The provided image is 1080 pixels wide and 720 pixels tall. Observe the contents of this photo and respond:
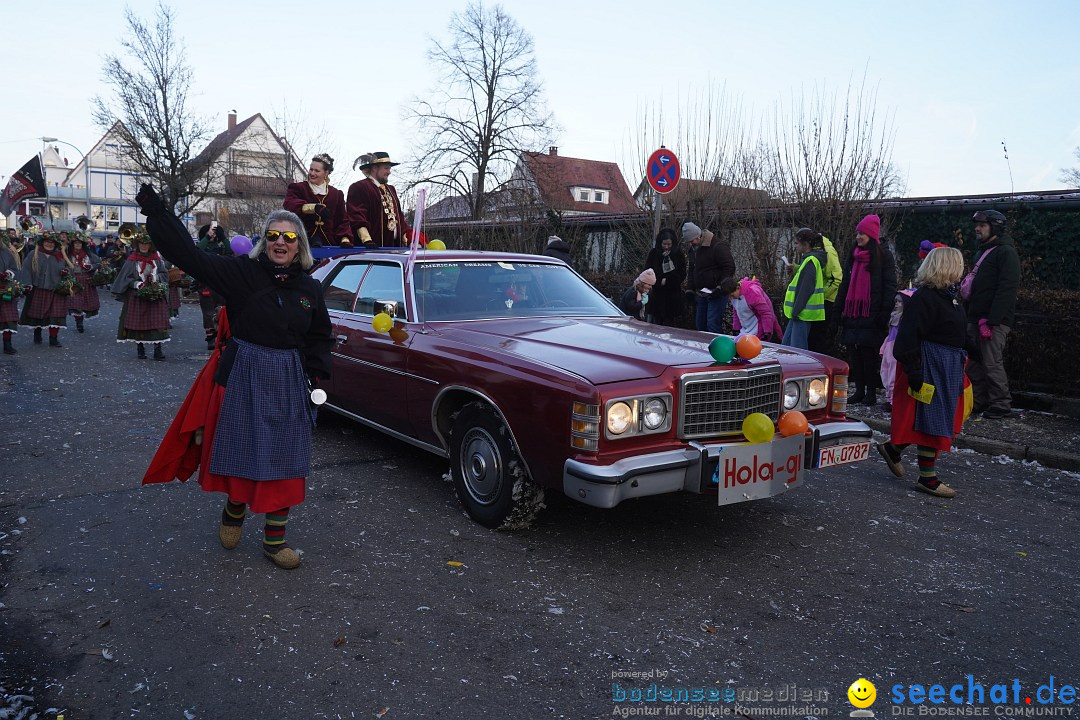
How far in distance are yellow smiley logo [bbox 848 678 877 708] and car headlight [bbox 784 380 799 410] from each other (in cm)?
181

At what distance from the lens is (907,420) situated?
5.69 meters

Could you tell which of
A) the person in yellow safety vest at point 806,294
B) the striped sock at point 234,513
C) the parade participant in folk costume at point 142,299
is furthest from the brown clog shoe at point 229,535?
the parade participant in folk costume at point 142,299

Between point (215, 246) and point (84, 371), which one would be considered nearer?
point (84, 371)

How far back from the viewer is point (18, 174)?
25312 mm

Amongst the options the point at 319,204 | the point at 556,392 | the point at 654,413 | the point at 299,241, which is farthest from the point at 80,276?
the point at 654,413

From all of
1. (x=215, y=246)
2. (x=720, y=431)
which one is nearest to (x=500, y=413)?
(x=720, y=431)

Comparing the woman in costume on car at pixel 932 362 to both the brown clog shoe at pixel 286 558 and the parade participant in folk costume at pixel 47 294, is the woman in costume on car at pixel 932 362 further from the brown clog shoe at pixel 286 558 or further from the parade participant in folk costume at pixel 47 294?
the parade participant in folk costume at pixel 47 294

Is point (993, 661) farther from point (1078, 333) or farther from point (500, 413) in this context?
point (1078, 333)

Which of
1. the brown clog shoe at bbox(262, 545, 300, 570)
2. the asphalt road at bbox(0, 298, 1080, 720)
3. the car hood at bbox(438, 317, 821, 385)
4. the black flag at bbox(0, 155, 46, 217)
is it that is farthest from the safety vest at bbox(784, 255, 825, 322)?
the black flag at bbox(0, 155, 46, 217)

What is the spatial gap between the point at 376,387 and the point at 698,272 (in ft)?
19.6

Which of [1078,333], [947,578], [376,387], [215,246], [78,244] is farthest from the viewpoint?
[78,244]

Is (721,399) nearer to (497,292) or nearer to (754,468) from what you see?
(754,468)

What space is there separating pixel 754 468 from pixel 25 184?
28152 mm

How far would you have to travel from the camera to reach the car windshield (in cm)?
541
